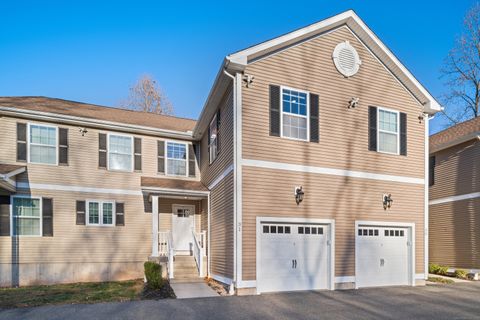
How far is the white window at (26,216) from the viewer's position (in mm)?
12297

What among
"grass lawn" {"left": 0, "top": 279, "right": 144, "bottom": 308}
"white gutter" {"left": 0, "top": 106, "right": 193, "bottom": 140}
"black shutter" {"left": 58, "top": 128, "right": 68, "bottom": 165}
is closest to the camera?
"grass lawn" {"left": 0, "top": 279, "right": 144, "bottom": 308}

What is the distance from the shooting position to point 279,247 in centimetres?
1002

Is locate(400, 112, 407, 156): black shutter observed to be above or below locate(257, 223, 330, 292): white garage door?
above

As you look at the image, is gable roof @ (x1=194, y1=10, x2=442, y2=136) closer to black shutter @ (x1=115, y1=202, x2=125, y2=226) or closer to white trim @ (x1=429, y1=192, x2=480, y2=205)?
white trim @ (x1=429, y1=192, x2=480, y2=205)

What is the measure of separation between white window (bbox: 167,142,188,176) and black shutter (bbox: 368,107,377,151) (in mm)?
7364

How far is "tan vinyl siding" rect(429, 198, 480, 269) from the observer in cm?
1398

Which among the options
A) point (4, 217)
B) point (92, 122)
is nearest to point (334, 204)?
point (92, 122)

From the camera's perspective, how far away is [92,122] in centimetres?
1345

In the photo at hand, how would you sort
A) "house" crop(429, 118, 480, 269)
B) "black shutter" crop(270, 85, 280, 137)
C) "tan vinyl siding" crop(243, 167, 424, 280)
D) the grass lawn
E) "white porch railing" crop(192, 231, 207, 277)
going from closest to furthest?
1. the grass lawn
2. "tan vinyl siding" crop(243, 167, 424, 280)
3. "black shutter" crop(270, 85, 280, 137)
4. "white porch railing" crop(192, 231, 207, 277)
5. "house" crop(429, 118, 480, 269)

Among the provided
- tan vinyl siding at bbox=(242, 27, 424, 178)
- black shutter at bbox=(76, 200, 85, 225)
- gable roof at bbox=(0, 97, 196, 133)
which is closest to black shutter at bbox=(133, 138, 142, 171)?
gable roof at bbox=(0, 97, 196, 133)

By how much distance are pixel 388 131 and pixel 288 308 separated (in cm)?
700

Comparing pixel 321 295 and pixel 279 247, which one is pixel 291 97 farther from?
pixel 321 295

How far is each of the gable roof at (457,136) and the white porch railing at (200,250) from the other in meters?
10.7

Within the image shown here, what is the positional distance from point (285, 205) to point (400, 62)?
635 centimetres
